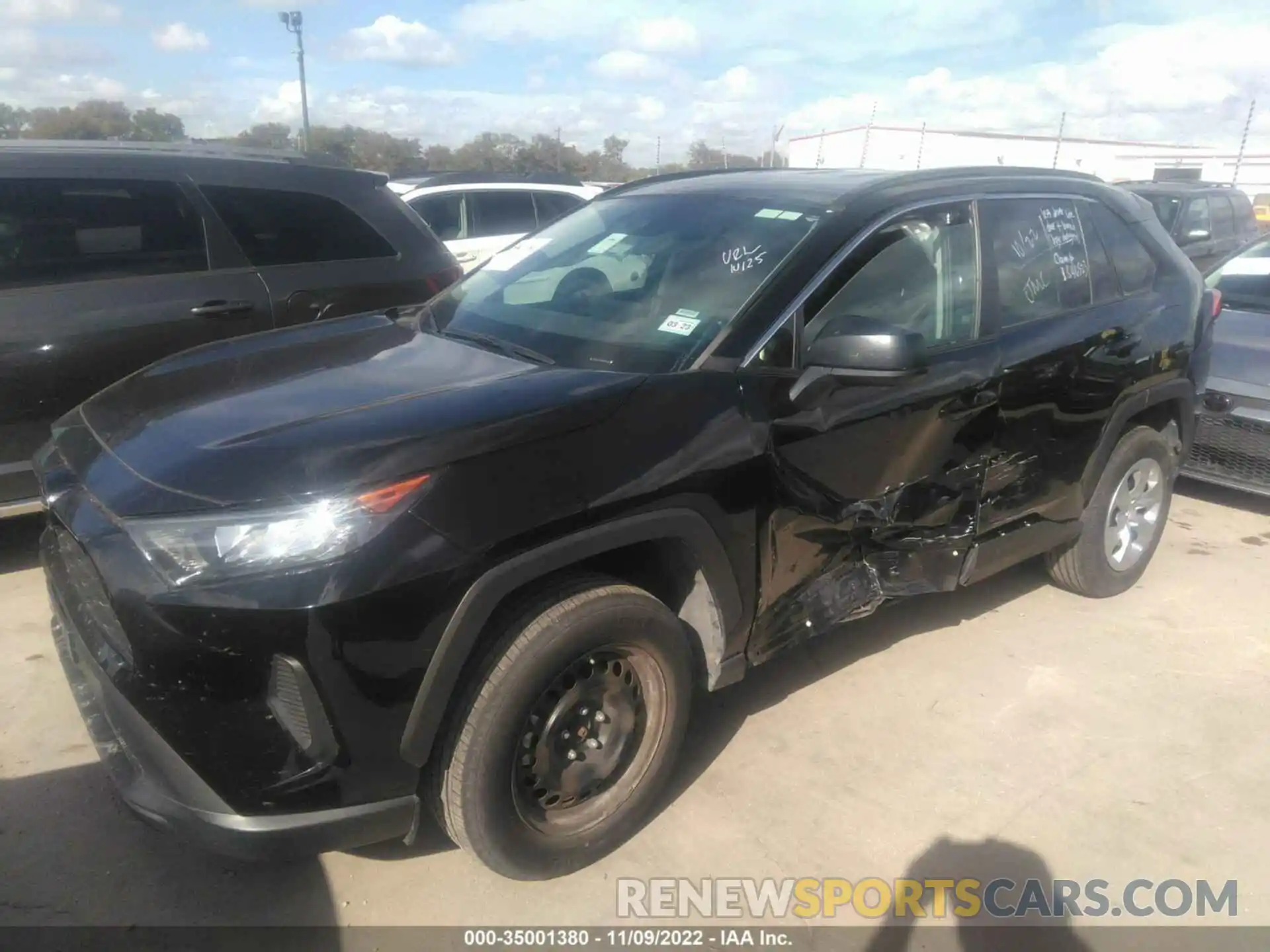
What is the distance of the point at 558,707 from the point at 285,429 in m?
0.98

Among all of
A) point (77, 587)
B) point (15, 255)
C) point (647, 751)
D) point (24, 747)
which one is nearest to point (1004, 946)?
point (647, 751)

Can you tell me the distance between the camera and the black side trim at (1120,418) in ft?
12.8

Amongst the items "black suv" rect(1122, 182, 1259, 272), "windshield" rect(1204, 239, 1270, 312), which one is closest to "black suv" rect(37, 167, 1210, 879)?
"windshield" rect(1204, 239, 1270, 312)

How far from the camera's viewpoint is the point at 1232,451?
211 inches

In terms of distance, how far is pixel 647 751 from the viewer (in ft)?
8.84

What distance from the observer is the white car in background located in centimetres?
977

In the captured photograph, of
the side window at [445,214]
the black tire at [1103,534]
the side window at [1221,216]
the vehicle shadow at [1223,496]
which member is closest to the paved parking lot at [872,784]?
the black tire at [1103,534]

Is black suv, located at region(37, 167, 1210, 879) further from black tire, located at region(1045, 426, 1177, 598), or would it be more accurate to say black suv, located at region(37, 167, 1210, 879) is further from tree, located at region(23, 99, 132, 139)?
tree, located at region(23, 99, 132, 139)

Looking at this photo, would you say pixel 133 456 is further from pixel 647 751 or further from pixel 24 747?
pixel 647 751

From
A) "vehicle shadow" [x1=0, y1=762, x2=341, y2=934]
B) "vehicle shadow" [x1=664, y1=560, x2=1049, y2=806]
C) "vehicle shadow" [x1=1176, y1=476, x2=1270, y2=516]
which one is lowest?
"vehicle shadow" [x1=1176, y1=476, x2=1270, y2=516]

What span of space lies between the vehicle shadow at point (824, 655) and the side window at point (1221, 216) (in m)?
8.63

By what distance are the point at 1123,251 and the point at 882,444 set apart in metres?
1.86

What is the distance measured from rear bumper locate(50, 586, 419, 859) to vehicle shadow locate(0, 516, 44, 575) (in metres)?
2.37

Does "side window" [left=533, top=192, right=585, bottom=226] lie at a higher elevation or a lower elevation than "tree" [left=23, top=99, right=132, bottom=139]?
lower
